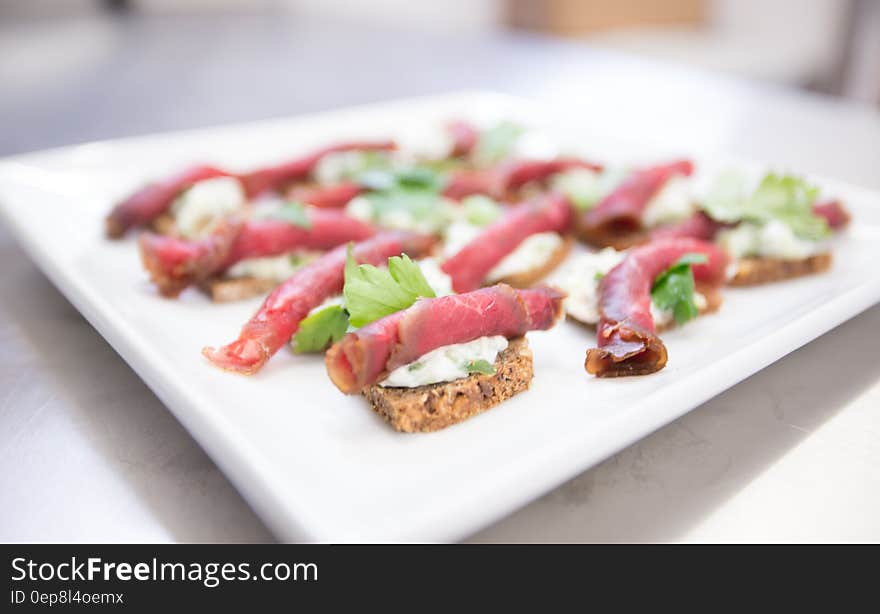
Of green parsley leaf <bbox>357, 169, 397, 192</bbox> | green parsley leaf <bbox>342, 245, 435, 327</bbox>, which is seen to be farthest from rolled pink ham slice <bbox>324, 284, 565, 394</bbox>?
green parsley leaf <bbox>357, 169, 397, 192</bbox>

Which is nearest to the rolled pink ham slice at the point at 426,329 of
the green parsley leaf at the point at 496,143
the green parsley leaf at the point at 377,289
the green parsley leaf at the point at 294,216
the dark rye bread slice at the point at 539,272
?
the green parsley leaf at the point at 377,289

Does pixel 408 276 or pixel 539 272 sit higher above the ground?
pixel 408 276

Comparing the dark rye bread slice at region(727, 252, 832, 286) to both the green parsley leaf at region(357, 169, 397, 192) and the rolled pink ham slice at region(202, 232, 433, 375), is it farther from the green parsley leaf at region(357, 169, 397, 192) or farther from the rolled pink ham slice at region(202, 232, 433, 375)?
the green parsley leaf at region(357, 169, 397, 192)

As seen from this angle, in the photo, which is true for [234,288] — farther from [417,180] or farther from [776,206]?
[776,206]

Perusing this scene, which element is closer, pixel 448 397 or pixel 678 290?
pixel 448 397

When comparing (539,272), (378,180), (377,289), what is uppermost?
(377,289)

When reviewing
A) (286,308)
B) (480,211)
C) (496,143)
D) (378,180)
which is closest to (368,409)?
(286,308)

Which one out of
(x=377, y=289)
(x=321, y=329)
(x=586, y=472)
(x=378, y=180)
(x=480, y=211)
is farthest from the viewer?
(x=378, y=180)
